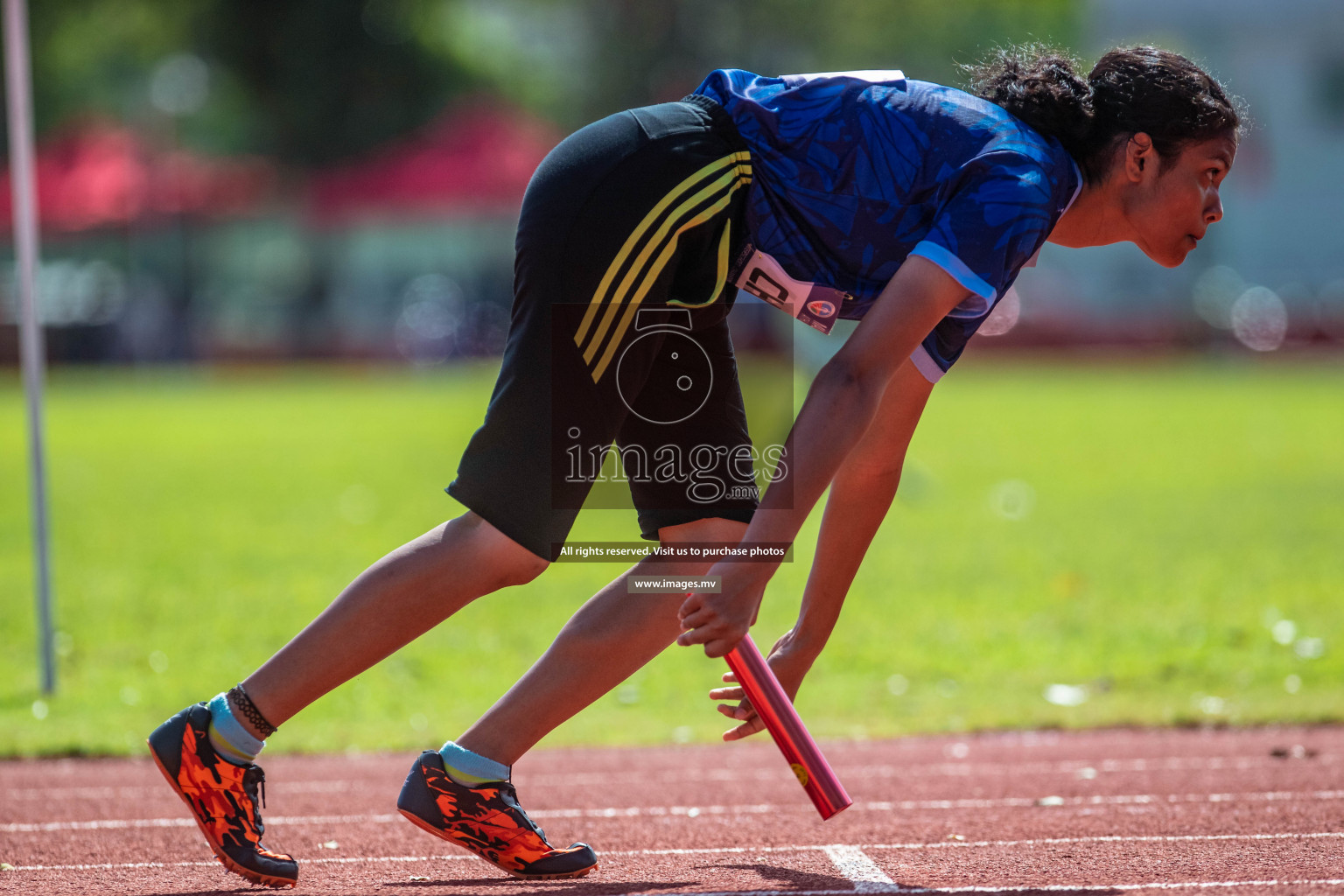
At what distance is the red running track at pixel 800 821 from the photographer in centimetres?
309

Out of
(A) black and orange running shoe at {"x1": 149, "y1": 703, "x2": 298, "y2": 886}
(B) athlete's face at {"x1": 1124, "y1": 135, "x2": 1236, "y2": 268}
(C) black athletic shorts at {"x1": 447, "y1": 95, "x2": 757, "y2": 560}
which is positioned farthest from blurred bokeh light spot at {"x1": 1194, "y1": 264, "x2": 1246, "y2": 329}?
(A) black and orange running shoe at {"x1": 149, "y1": 703, "x2": 298, "y2": 886}

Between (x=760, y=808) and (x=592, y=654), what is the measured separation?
1230mm

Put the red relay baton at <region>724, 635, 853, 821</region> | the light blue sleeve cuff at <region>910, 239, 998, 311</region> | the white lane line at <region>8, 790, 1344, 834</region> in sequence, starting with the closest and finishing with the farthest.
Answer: the light blue sleeve cuff at <region>910, 239, 998, 311</region> < the red relay baton at <region>724, 635, 853, 821</region> < the white lane line at <region>8, 790, 1344, 834</region>

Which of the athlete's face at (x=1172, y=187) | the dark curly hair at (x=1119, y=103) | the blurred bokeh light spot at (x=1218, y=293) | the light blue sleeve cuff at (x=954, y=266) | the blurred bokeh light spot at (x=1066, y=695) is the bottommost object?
the blurred bokeh light spot at (x=1218, y=293)

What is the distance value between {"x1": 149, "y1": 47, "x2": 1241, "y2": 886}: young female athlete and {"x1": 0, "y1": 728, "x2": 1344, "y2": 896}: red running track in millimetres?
395

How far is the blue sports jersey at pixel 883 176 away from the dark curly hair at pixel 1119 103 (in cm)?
7

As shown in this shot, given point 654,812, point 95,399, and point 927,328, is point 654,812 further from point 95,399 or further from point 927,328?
point 95,399

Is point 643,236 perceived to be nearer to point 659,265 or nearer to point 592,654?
point 659,265

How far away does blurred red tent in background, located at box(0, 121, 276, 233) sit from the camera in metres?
31.5

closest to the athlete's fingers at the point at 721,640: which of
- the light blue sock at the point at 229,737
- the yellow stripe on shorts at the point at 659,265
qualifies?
the yellow stripe on shorts at the point at 659,265

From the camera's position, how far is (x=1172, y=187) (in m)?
2.84

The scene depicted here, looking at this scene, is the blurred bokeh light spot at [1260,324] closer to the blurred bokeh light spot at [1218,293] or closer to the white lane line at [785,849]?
the blurred bokeh light spot at [1218,293]

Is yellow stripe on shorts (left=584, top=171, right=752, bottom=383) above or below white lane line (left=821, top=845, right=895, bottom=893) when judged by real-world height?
above

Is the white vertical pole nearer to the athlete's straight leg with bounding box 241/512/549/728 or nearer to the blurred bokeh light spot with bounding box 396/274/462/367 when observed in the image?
the athlete's straight leg with bounding box 241/512/549/728
